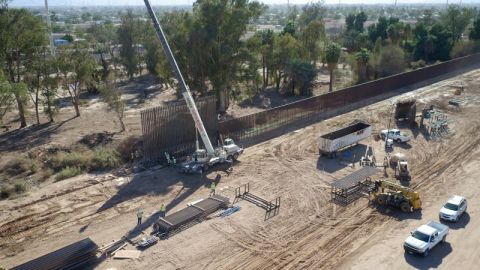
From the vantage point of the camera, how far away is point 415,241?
21.0 meters

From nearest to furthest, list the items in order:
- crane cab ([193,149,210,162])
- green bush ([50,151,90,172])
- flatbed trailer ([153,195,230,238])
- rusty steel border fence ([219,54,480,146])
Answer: flatbed trailer ([153,195,230,238]), crane cab ([193,149,210,162]), green bush ([50,151,90,172]), rusty steel border fence ([219,54,480,146])

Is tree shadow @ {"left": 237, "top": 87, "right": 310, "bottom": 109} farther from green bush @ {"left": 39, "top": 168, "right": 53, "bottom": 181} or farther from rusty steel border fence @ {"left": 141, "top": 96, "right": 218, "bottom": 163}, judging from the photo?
green bush @ {"left": 39, "top": 168, "right": 53, "bottom": 181}

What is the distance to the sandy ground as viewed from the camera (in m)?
21.0

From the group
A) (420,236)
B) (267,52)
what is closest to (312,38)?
(267,52)

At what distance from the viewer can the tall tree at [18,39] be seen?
1650 inches

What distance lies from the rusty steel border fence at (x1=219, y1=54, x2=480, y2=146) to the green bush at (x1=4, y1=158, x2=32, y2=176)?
1559 centimetres

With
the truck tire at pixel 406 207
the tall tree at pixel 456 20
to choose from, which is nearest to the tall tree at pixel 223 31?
the truck tire at pixel 406 207

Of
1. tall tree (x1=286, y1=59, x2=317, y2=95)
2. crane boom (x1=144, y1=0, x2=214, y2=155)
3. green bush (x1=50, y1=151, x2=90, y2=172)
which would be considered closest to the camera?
crane boom (x1=144, y1=0, x2=214, y2=155)

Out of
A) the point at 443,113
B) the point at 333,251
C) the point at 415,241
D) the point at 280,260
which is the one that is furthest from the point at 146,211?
the point at 443,113

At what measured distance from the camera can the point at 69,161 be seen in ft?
107

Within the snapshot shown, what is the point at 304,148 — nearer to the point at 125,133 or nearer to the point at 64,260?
the point at 125,133

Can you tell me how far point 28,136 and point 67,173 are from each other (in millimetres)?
14887

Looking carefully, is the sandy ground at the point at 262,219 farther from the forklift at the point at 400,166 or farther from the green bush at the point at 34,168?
the green bush at the point at 34,168

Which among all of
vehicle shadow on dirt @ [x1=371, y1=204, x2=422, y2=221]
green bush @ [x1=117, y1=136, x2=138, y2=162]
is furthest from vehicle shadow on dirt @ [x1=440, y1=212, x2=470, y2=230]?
green bush @ [x1=117, y1=136, x2=138, y2=162]
